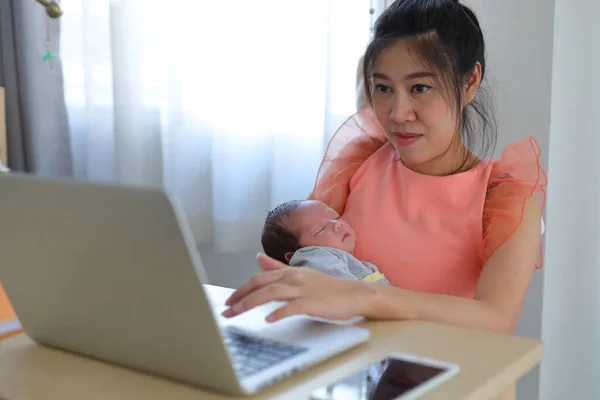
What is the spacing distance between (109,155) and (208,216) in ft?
1.41

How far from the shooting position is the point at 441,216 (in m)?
1.33

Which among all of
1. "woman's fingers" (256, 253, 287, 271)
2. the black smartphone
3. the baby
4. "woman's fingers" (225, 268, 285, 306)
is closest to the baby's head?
the baby

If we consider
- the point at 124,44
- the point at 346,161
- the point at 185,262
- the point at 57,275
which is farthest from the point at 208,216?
the point at 185,262

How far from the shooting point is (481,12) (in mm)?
1655

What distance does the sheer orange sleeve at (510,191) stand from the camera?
1.21 meters

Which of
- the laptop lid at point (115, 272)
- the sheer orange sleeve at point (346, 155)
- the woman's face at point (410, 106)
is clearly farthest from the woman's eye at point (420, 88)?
the laptop lid at point (115, 272)

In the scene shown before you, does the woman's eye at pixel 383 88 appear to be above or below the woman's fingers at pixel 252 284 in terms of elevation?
above

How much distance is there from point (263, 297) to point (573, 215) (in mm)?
1080

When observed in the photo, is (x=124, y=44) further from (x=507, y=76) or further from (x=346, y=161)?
(x=507, y=76)

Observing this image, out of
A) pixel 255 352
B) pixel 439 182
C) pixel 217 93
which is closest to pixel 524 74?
pixel 439 182

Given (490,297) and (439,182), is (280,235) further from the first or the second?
(490,297)

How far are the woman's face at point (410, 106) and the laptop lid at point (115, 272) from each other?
2.40 feet

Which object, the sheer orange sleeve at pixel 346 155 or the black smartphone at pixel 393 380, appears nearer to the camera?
the black smartphone at pixel 393 380

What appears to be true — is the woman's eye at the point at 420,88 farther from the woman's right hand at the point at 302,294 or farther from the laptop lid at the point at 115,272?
the laptop lid at the point at 115,272
